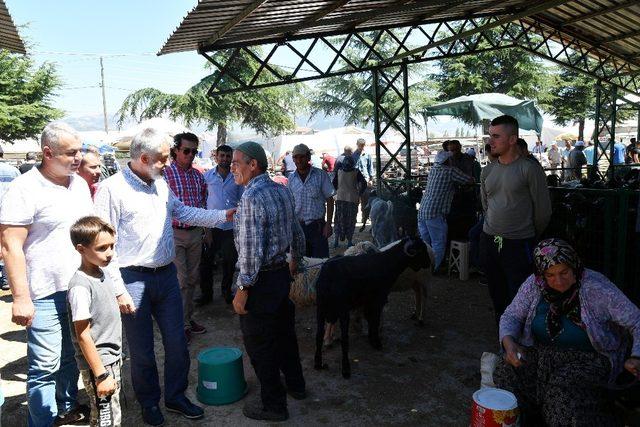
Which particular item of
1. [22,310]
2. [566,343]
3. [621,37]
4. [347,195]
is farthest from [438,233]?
[621,37]

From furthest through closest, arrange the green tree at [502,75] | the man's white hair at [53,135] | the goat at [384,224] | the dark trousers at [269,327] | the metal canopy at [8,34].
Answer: the green tree at [502,75] → the goat at [384,224] → the metal canopy at [8,34] → the dark trousers at [269,327] → the man's white hair at [53,135]

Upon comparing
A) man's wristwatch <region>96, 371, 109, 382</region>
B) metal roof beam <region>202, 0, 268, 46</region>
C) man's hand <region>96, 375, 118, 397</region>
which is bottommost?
man's hand <region>96, 375, 118, 397</region>

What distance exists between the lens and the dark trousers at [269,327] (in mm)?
3189

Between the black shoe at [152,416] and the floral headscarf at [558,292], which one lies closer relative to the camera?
the floral headscarf at [558,292]

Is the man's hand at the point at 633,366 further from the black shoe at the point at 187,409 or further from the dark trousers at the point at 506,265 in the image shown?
the black shoe at the point at 187,409

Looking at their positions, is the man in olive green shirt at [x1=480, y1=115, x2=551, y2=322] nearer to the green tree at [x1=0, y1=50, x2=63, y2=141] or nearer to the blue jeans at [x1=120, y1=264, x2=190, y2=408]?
the blue jeans at [x1=120, y1=264, x2=190, y2=408]

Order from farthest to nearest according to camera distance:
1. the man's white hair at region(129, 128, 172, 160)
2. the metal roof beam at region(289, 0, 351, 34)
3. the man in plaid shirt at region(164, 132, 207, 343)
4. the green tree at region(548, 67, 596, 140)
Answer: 1. the green tree at region(548, 67, 596, 140)
2. the metal roof beam at region(289, 0, 351, 34)
3. the man in plaid shirt at region(164, 132, 207, 343)
4. the man's white hair at region(129, 128, 172, 160)

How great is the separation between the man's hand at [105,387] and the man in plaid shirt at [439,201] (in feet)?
16.0

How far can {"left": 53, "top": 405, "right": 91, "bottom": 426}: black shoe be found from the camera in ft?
11.1

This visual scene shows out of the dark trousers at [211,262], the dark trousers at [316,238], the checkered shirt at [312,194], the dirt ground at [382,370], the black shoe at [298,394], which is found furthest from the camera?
the dark trousers at [316,238]

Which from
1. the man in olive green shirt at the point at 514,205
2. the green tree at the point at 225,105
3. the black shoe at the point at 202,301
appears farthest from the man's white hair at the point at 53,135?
the green tree at the point at 225,105

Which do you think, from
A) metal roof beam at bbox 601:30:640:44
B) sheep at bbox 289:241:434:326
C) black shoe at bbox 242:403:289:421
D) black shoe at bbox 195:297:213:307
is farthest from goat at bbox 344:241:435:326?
metal roof beam at bbox 601:30:640:44

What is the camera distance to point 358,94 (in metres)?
35.2

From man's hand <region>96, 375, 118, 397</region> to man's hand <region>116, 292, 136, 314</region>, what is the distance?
0.46 metres
